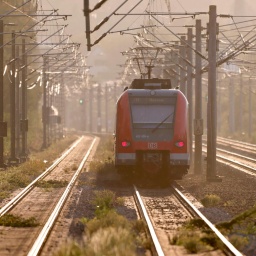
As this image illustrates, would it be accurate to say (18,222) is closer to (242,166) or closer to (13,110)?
(242,166)

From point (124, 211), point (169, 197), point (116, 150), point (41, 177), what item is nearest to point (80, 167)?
point (41, 177)

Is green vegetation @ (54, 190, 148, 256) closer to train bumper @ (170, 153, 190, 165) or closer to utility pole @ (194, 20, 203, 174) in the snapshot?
train bumper @ (170, 153, 190, 165)

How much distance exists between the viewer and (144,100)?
28188mm

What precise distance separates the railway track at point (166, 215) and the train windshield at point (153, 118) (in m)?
1.71

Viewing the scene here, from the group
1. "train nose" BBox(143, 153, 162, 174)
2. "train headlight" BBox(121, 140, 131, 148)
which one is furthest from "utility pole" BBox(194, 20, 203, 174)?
"train headlight" BBox(121, 140, 131, 148)

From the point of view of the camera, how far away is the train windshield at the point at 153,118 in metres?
27.9

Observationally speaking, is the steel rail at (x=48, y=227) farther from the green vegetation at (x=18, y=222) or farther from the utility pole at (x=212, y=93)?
the utility pole at (x=212, y=93)

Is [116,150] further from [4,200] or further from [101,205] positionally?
[101,205]

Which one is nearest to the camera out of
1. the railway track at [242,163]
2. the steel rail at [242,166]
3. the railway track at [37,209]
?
the railway track at [37,209]

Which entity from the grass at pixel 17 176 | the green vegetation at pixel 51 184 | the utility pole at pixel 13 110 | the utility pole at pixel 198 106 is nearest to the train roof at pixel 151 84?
the green vegetation at pixel 51 184

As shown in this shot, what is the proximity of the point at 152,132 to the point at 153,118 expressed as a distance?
46 centimetres

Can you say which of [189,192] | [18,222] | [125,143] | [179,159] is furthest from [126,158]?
[18,222]

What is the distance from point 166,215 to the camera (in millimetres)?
20141

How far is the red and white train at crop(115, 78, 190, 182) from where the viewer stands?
27.8 metres
